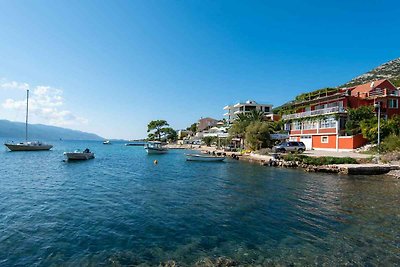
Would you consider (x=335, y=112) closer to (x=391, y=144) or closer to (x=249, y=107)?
(x=391, y=144)

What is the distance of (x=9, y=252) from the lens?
887 cm

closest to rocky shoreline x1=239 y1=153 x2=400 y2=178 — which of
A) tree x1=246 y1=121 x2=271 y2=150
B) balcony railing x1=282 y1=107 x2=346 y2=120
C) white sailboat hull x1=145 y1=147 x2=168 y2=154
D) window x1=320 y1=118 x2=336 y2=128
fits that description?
window x1=320 y1=118 x2=336 y2=128

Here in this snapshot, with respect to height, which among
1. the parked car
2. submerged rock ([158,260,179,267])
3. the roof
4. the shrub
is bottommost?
submerged rock ([158,260,179,267])

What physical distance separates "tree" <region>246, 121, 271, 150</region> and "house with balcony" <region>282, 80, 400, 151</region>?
7.53 m

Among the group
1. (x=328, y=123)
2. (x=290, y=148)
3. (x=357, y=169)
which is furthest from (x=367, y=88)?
(x=357, y=169)

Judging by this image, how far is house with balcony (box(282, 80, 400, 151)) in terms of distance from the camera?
44.9 meters

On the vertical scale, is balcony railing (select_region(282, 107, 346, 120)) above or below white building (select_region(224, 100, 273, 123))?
below

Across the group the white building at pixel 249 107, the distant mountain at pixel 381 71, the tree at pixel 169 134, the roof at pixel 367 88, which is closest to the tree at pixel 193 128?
the tree at pixel 169 134

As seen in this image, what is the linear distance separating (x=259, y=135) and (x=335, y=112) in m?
14.0

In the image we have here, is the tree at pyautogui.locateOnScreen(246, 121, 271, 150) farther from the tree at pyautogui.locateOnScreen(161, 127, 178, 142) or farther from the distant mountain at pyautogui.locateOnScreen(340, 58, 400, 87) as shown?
the distant mountain at pyautogui.locateOnScreen(340, 58, 400, 87)

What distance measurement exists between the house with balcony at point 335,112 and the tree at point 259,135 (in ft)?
24.7

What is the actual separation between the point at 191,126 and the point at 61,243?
142910 millimetres

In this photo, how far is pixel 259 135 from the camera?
52.0 m

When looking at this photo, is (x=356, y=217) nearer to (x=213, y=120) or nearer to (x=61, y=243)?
(x=61, y=243)
